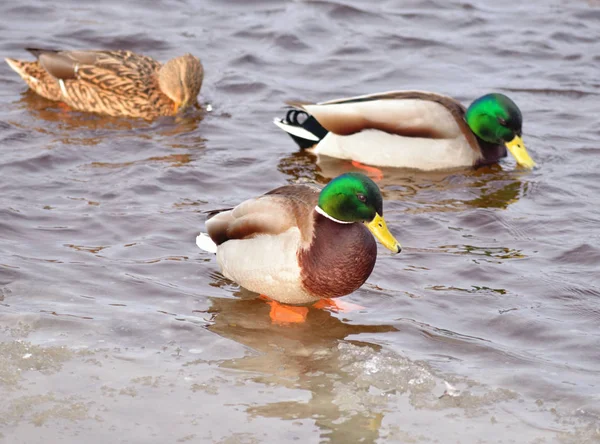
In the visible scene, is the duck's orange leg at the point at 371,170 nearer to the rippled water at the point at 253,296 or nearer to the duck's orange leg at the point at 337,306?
the rippled water at the point at 253,296

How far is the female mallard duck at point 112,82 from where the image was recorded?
9.38m

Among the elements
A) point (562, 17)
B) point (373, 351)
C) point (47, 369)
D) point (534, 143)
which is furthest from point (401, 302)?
point (562, 17)

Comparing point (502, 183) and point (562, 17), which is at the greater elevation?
point (562, 17)

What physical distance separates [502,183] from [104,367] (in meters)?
4.22

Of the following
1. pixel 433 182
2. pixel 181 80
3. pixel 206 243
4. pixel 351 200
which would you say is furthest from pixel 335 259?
pixel 181 80

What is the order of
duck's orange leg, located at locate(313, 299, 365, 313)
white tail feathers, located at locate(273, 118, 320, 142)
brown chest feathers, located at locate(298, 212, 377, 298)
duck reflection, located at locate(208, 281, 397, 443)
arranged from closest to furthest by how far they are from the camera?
1. duck reflection, located at locate(208, 281, 397, 443)
2. brown chest feathers, located at locate(298, 212, 377, 298)
3. duck's orange leg, located at locate(313, 299, 365, 313)
4. white tail feathers, located at locate(273, 118, 320, 142)

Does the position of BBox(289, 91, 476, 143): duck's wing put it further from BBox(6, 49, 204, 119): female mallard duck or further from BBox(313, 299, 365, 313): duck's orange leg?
BBox(313, 299, 365, 313): duck's orange leg

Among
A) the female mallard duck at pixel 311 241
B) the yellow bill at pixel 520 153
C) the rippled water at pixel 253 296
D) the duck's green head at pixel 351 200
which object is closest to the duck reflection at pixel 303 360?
the rippled water at pixel 253 296

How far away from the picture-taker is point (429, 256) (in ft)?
21.9

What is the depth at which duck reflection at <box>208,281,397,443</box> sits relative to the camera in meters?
4.59

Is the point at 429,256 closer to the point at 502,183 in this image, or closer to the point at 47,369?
the point at 502,183

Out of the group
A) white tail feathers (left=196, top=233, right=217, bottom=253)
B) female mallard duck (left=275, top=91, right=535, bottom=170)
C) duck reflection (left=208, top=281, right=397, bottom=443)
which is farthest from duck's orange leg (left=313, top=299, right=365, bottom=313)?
female mallard duck (left=275, top=91, right=535, bottom=170)

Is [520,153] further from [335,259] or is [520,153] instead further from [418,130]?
[335,259]

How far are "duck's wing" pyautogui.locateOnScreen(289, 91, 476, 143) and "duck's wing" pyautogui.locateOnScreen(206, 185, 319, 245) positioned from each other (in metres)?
2.65
